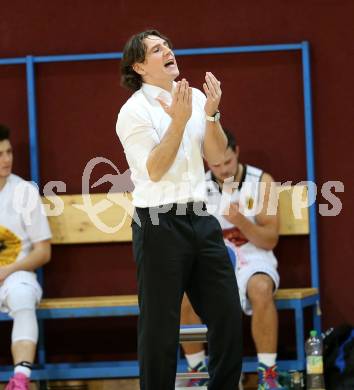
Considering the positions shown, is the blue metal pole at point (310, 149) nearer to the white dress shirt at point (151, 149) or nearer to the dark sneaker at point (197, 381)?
the dark sneaker at point (197, 381)

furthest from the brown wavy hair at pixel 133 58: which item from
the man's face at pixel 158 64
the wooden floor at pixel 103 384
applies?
the wooden floor at pixel 103 384

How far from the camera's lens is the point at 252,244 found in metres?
4.28

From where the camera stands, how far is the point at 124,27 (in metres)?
4.56

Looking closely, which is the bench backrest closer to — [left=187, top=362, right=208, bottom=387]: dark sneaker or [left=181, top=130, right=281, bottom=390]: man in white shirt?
[left=181, top=130, right=281, bottom=390]: man in white shirt

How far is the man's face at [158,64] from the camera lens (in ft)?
9.29

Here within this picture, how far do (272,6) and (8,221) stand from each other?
190cm

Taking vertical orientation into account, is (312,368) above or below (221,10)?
below

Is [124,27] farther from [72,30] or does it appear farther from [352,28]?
[352,28]

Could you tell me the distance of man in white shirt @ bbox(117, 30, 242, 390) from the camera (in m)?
2.72

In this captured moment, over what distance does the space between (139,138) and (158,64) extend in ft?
0.95

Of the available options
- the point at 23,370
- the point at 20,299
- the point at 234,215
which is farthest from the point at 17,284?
the point at 234,215

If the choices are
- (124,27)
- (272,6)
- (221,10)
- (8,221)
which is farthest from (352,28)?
(8,221)

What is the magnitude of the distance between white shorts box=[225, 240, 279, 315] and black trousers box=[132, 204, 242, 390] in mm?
1296

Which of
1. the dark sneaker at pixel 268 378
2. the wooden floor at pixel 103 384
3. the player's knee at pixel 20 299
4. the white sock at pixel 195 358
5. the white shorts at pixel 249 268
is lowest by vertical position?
the wooden floor at pixel 103 384
